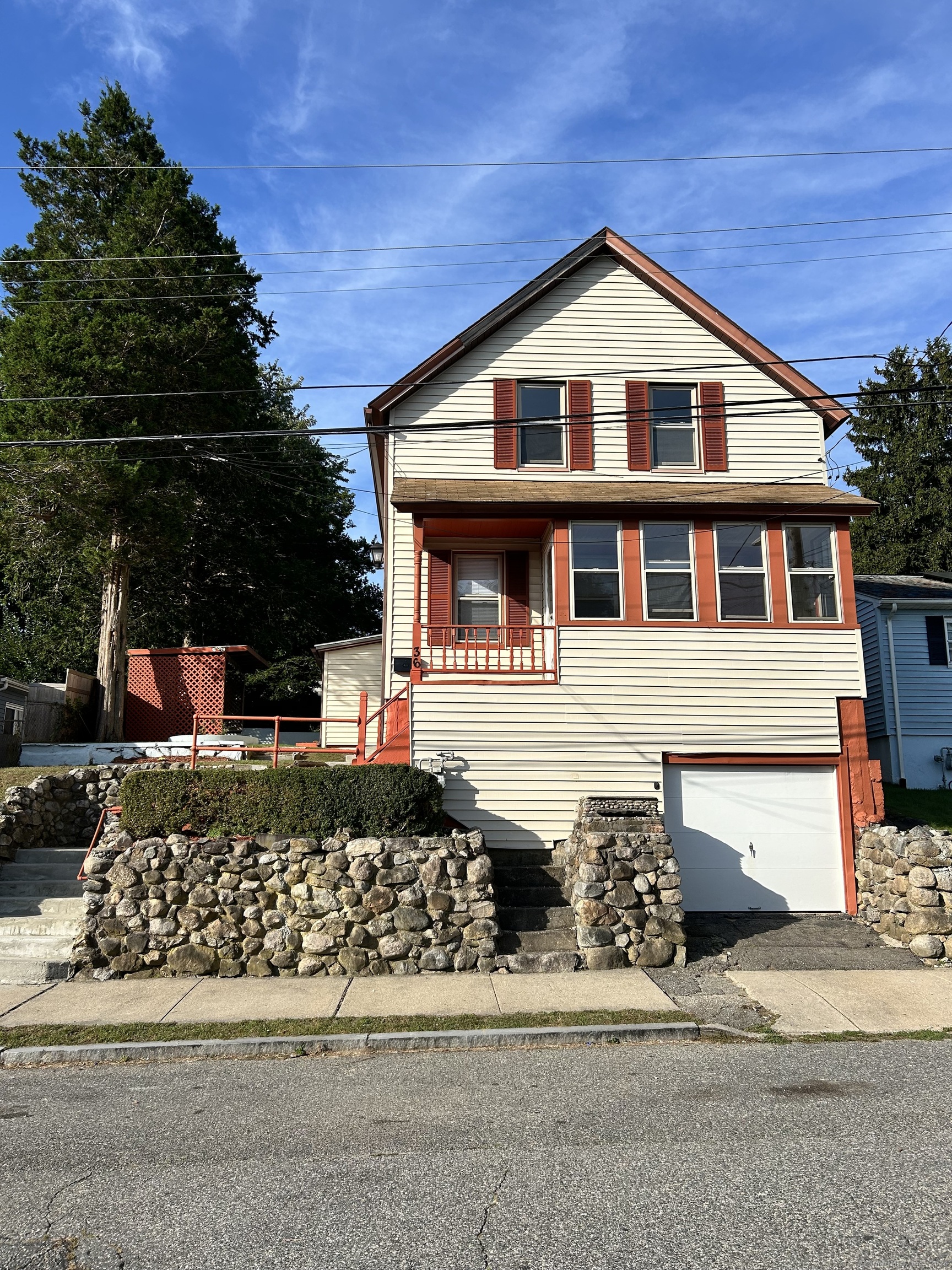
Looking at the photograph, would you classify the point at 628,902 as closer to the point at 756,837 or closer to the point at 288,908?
the point at 756,837

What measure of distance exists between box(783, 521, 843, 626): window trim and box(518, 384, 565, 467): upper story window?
3.97 m

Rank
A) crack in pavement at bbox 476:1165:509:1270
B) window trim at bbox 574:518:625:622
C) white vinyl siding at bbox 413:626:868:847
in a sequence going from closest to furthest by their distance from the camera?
crack in pavement at bbox 476:1165:509:1270
white vinyl siding at bbox 413:626:868:847
window trim at bbox 574:518:625:622

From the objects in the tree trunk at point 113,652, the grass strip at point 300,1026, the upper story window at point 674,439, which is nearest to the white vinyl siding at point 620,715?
the upper story window at point 674,439

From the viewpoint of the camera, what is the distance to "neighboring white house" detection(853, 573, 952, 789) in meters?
20.1

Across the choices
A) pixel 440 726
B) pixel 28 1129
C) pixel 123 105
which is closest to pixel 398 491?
pixel 440 726

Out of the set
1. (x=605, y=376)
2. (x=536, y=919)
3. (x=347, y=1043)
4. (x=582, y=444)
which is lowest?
(x=347, y=1043)

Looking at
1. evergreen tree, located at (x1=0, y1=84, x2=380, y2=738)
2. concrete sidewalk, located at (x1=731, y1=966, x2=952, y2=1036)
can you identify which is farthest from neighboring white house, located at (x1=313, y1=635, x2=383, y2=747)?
concrete sidewalk, located at (x1=731, y1=966, x2=952, y2=1036)

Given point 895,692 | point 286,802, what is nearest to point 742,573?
point 286,802

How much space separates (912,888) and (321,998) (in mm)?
7288

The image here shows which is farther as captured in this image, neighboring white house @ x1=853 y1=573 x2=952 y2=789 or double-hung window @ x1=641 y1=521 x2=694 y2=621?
neighboring white house @ x1=853 y1=573 x2=952 y2=789

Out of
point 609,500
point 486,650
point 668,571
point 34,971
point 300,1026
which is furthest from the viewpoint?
point 668,571

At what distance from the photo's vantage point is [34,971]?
9.58 m

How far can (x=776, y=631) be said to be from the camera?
1297cm

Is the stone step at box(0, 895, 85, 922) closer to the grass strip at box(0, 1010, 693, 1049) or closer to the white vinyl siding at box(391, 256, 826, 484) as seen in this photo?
the grass strip at box(0, 1010, 693, 1049)
